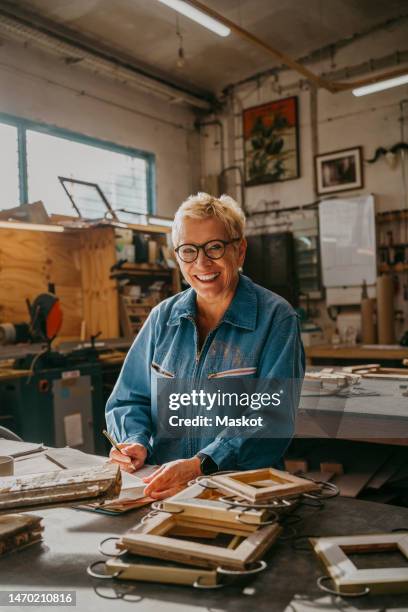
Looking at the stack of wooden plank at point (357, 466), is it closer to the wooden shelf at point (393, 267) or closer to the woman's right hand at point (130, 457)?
the woman's right hand at point (130, 457)

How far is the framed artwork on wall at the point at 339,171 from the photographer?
674 centimetres

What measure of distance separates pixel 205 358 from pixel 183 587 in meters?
0.95

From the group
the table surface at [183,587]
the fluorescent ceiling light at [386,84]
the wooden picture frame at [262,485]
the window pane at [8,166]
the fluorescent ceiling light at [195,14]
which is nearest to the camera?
the table surface at [183,587]

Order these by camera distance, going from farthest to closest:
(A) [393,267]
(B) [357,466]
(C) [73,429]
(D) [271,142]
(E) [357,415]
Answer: (D) [271,142], (A) [393,267], (C) [73,429], (B) [357,466], (E) [357,415]

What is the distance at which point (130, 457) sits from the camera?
1.74 meters

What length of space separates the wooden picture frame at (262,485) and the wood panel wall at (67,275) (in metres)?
4.33

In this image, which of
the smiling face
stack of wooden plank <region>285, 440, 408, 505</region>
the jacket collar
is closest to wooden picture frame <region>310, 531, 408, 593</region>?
the jacket collar

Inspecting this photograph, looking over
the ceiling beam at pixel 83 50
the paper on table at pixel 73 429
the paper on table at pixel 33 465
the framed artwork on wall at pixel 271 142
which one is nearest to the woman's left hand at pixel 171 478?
the paper on table at pixel 33 465

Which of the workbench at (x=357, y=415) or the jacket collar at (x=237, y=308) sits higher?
the jacket collar at (x=237, y=308)

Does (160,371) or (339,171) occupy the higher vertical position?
(339,171)

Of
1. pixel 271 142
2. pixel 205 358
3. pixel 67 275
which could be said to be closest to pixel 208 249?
pixel 205 358

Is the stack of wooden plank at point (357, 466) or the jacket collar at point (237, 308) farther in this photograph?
the stack of wooden plank at point (357, 466)

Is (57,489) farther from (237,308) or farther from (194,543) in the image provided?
(237,308)

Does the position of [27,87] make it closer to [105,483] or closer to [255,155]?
[255,155]
